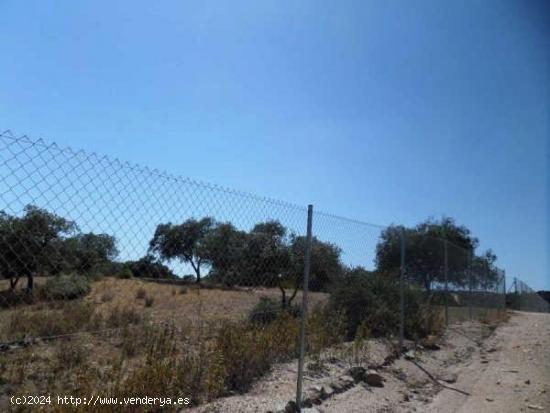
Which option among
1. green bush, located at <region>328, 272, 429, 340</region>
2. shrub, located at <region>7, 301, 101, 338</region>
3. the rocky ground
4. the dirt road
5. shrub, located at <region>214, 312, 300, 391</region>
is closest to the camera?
the rocky ground

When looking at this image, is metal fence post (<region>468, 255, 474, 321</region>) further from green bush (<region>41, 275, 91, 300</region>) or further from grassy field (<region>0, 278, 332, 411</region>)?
green bush (<region>41, 275, 91, 300</region>)

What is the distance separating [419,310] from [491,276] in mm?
8077

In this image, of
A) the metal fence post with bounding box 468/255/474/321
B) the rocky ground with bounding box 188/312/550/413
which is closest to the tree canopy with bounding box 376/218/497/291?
the metal fence post with bounding box 468/255/474/321

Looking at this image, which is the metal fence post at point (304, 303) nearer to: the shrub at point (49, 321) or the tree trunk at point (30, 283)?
the tree trunk at point (30, 283)

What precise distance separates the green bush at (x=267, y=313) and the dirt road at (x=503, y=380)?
2.67 meters

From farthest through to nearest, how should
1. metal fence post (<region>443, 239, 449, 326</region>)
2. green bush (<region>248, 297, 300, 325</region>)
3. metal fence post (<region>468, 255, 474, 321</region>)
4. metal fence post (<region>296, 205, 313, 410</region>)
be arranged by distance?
metal fence post (<region>468, 255, 474, 321</region>), metal fence post (<region>443, 239, 449, 326</region>), green bush (<region>248, 297, 300, 325</region>), metal fence post (<region>296, 205, 313, 410</region>)

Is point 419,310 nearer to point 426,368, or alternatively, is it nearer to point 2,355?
point 426,368

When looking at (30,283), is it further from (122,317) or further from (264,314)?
(122,317)

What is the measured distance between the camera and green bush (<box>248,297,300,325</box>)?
8.17 m

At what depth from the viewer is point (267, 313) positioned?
27.1 ft

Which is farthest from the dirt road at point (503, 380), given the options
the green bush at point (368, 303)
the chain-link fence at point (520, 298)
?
the chain-link fence at point (520, 298)

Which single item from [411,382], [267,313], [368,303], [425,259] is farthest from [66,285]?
[425,259]

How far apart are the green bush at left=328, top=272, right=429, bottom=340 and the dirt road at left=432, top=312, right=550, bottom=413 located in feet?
5.25

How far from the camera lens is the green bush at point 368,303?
9.90m
